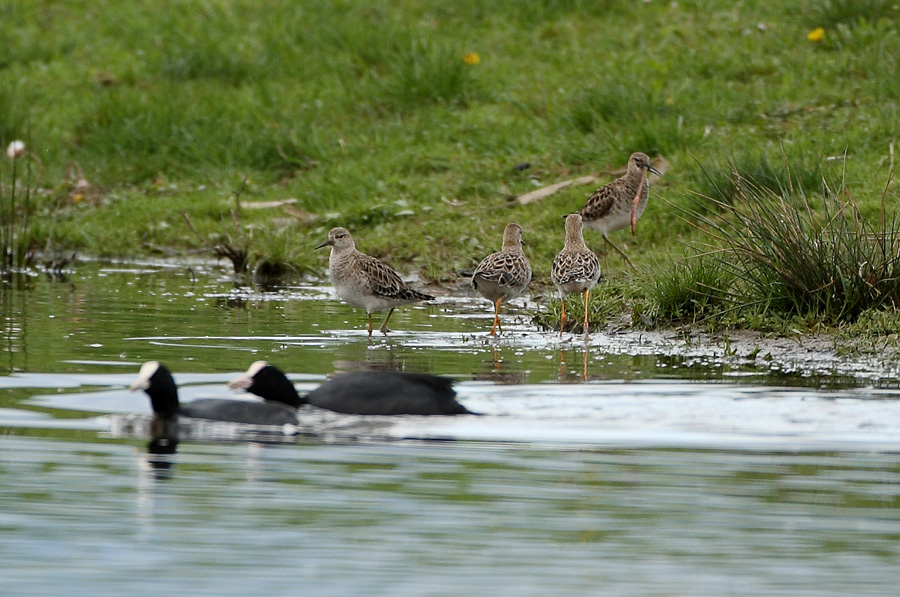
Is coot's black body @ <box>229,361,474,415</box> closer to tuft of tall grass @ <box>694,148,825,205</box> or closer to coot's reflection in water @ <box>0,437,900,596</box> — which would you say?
coot's reflection in water @ <box>0,437,900,596</box>

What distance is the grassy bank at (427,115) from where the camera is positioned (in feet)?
52.6

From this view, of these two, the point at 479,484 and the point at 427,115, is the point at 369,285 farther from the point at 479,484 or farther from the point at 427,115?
the point at 427,115

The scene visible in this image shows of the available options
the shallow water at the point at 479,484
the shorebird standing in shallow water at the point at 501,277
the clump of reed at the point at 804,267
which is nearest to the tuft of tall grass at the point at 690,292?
the clump of reed at the point at 804,267

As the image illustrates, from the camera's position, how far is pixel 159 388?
8.24 meters

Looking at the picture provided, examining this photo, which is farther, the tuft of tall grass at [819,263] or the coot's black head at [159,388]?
the tuft of tall grass at [819,263]

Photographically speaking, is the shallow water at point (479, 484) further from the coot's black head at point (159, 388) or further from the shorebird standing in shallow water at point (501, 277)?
the shorebird standing in shallow water at point (501, 277)

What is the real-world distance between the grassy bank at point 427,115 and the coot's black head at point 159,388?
654cm

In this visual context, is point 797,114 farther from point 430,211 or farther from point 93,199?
point 93,199

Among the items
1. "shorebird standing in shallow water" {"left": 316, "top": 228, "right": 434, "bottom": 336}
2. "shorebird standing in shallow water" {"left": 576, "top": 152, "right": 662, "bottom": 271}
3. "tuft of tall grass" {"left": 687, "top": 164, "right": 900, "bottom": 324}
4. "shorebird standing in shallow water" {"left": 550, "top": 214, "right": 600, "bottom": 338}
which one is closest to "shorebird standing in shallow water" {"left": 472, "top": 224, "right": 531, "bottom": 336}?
"shorebird standing in shallow water" {"left": 550, "top": 214, "right": 600, "bottom": 338}

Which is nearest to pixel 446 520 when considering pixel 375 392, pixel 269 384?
pixel 375 392

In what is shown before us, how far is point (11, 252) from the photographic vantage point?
15836 millimetres

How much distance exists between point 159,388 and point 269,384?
60 centimetres

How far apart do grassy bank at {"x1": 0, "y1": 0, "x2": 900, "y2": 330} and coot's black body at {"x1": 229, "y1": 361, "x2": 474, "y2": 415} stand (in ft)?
19.4

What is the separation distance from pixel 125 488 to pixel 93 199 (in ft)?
41.3
